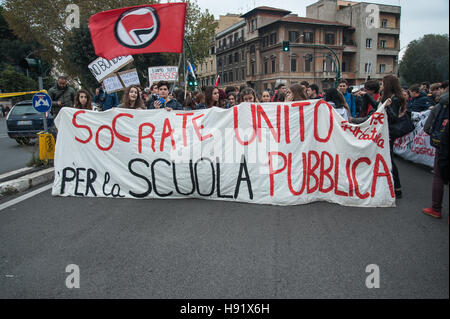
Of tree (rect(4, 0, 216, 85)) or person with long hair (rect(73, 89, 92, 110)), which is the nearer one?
person with long hair (rect(73, 89, 92, 110))

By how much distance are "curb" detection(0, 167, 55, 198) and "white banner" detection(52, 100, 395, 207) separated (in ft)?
2.73

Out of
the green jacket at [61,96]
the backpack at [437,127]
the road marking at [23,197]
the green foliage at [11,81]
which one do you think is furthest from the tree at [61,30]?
the backpack at [437,127]

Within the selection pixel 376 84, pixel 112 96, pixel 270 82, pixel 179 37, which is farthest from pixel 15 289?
pixel 270 82

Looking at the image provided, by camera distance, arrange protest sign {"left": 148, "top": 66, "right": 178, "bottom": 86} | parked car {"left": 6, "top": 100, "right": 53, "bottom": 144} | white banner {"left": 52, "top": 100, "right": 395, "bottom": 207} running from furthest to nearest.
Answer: protest sign {"left": 148, "top": 66, "right": 178, "bottom": 86}
parked car {"left": 6, "top": 100, "right": 53, "bottom": 144}
white banner {"left": 52, "top": 100, "right": 395, "bottom": 207}

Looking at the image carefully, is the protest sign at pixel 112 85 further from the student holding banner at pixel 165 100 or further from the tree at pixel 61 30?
the tree at pixel 61 30

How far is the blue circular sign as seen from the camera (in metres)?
7.80

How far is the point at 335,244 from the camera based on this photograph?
3414 mm

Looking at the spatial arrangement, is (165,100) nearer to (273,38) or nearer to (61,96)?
(61,96)

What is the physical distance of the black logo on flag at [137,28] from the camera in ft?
19.1

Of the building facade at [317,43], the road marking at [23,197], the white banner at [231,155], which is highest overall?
the building facade at [317,43]

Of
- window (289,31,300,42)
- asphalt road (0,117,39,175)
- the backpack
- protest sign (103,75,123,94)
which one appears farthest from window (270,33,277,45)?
the backpack

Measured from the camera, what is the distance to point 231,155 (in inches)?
196

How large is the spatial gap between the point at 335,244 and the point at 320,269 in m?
0.58

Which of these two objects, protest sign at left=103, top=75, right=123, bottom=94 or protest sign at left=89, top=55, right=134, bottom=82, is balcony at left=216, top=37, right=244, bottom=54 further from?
protest sign at left=89, top=55, right=134, bottom=82
